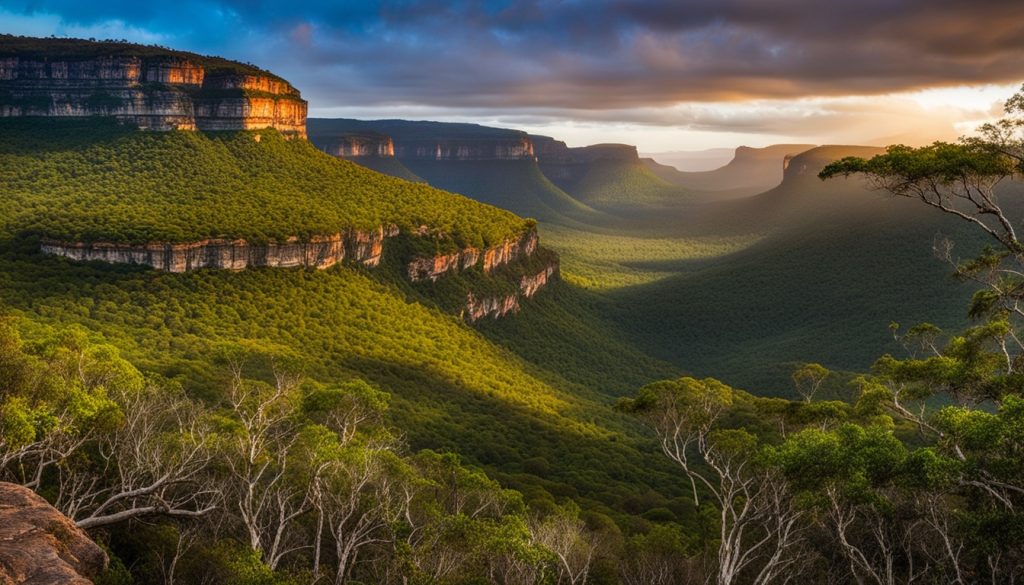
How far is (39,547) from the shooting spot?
44.5 ft

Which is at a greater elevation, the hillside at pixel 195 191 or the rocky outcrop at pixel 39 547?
the hillside at pixel 195 191

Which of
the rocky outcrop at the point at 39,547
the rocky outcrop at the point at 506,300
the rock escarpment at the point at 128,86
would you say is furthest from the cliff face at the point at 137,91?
the rocky outcrop at the point at 39,547

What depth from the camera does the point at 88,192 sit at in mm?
75688

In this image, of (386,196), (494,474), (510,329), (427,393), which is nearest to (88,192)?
(386,196)

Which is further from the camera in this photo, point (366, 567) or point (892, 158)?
point (366, 567)

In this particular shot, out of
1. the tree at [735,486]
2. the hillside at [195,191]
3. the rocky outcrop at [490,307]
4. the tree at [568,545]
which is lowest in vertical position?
the rocky outcrop at [490,307]

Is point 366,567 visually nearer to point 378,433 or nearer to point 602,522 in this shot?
point 378,433

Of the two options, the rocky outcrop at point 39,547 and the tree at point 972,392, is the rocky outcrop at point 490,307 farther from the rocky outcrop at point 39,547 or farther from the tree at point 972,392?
the rocky outcrop at point 39,547

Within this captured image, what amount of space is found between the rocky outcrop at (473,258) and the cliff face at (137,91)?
3384 centimetres

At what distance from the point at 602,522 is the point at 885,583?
1443cm

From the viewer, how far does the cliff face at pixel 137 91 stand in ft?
293

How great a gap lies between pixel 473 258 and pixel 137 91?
48.8 m

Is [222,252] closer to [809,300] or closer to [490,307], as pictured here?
[490,307]

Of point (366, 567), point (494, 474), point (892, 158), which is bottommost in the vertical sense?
point (494, 474)
